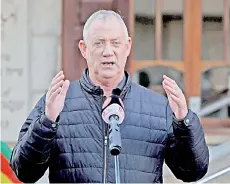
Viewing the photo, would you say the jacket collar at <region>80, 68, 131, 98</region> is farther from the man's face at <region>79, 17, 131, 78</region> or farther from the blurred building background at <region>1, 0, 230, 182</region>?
the blurred building background at <region>1, 0, 230, 182</region>

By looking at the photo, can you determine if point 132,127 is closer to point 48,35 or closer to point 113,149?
point 113,149

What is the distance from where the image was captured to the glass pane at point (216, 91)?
5441 millimetres

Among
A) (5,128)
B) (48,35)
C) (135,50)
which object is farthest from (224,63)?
(5,128)

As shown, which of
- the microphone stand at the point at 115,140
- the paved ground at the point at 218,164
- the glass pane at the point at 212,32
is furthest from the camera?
the glass pane at the point at 212,32

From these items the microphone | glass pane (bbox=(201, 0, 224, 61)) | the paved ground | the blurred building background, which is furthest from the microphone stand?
glass pane (bbox=(201, 0, 224, 61))

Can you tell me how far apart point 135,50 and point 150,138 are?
3.38 m

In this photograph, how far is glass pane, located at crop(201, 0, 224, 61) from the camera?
17.7 ft

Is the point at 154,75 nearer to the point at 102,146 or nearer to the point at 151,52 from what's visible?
the point at 151,52

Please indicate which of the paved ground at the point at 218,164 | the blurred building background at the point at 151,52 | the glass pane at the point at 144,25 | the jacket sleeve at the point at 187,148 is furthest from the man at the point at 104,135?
the glass pane at the point at 144,25

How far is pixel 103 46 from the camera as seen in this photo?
201 cm

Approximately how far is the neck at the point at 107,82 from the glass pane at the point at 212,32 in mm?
3456

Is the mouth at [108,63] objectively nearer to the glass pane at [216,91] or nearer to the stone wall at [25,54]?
the stone wall at [25,54]

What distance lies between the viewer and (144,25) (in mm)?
5387

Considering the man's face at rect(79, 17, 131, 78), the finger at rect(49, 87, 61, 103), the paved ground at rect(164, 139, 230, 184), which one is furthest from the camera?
the paved ground at rect(164, 139, 230, 184)
